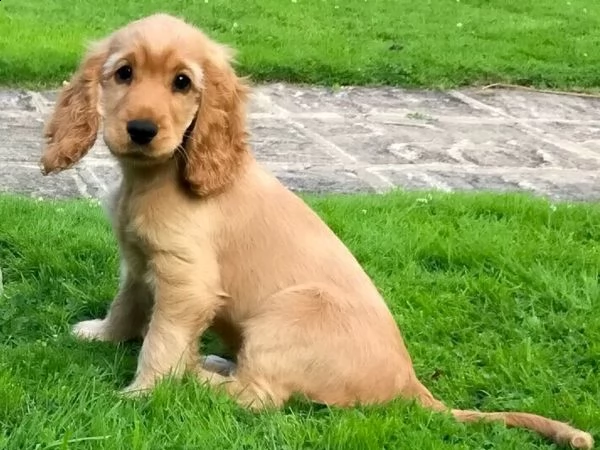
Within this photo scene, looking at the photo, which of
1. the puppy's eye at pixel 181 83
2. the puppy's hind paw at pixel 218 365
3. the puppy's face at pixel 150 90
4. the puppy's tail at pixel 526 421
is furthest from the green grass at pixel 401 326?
the puppy's eye at pixel 181 83

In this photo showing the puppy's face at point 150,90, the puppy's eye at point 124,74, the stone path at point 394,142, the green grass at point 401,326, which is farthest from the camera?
the stone path at point 394,142

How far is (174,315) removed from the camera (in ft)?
12.4

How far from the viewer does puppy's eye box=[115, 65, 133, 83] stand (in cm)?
366

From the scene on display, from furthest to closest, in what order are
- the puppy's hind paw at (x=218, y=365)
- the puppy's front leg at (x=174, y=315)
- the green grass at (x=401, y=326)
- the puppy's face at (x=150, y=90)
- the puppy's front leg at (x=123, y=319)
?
the puppy's front leg at (x=123, y=319) < the puppy's hind paw at (x=218, y=365) < the puppy's front leg at (x=174, y=315) < the puppy's face at (x=150, y=90) < the green grass at (x=401, y=326)

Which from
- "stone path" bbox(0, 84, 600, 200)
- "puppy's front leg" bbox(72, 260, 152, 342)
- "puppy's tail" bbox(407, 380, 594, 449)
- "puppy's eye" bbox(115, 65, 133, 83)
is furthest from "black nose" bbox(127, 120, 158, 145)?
"stone path" bbox(0, 84, 600, 200)

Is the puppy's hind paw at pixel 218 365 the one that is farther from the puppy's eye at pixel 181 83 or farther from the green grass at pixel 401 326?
the puppy's eye at pixel 181 83

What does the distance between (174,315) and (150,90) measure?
0.85 m

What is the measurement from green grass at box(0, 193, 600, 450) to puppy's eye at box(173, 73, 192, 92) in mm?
1090

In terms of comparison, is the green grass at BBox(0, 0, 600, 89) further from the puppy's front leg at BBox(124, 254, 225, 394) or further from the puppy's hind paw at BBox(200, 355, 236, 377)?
the puppy's front leg at BBox(124, 254, 225, 394)

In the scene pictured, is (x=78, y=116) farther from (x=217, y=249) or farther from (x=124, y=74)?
(x=217, y=249)

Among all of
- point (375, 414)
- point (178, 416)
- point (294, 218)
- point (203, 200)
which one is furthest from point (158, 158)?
point (375, 414)

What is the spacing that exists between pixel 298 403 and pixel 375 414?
1.01 feet

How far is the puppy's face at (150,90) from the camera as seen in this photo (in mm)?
3555

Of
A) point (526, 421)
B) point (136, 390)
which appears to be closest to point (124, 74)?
point (136, 390)
